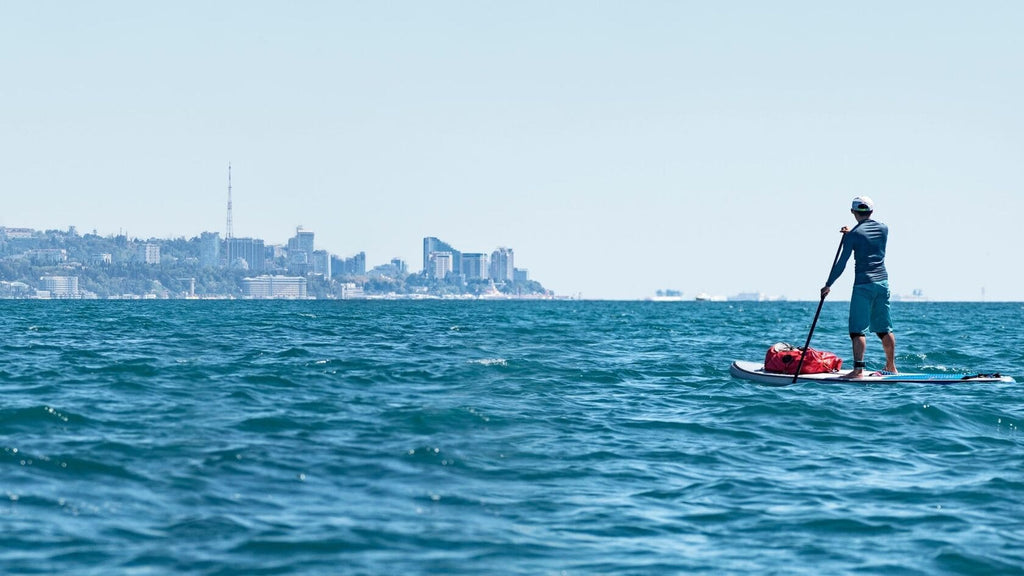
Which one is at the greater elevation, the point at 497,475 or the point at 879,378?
the point at 879,378

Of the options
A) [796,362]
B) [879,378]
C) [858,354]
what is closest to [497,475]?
[858,354]

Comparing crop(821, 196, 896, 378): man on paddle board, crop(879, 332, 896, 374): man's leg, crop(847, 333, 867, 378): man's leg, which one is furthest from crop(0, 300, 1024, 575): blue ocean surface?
crop(821, 196, 896, 378): man on paddle board

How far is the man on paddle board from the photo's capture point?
1912cm

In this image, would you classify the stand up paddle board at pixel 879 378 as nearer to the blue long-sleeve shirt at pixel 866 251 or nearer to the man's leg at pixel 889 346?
the man's leg at pixel 889 346

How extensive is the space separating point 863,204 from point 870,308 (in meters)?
1.76

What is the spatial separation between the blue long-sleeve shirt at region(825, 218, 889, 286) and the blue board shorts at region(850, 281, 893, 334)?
0.40 ft

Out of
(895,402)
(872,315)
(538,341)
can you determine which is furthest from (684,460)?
(538,341)

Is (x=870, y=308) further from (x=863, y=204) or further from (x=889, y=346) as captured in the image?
(x=863, y=204)

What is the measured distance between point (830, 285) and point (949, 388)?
9.40 ft

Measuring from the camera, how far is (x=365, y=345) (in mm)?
31859

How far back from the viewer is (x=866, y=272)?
19.2 m

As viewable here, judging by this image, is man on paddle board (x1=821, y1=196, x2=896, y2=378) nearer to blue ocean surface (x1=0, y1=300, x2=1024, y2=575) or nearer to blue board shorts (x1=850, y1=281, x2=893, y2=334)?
blue board shorts (x1=850, y1=281, x2=893, y2=334)

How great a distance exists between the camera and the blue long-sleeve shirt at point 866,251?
19.1m

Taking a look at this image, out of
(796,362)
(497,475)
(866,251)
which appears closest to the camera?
(497,475)
